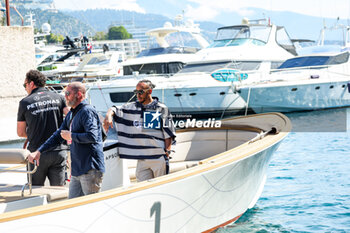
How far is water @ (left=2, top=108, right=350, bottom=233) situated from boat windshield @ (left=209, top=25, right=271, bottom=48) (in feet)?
26.1

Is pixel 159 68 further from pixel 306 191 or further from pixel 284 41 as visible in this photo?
pixel 306 191

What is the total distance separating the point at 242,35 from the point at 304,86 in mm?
4604

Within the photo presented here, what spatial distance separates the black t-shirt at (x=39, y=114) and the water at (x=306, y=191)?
2.39m

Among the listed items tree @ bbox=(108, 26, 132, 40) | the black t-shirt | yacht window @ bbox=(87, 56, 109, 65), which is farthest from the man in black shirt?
tree @ bbox=(108, 26, 132, 40)

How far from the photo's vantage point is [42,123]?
15.8 ft

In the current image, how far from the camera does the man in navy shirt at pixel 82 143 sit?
407 cm

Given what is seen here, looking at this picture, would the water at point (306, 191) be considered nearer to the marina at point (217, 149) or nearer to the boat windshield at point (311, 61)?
the marina at point (217, 149)

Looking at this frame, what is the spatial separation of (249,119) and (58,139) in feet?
11.8

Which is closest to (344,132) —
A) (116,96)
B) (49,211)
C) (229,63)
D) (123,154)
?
(229,63)

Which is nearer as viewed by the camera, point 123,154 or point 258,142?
point 123,154

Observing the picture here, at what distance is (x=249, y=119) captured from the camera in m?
7.24

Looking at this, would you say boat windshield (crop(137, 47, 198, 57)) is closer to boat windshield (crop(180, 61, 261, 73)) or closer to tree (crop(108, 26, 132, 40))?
boat windshield (crop(180, 61, 261, 73))

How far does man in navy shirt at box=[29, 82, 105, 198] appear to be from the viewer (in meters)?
4.07

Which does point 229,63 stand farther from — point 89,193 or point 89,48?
point 89,193
